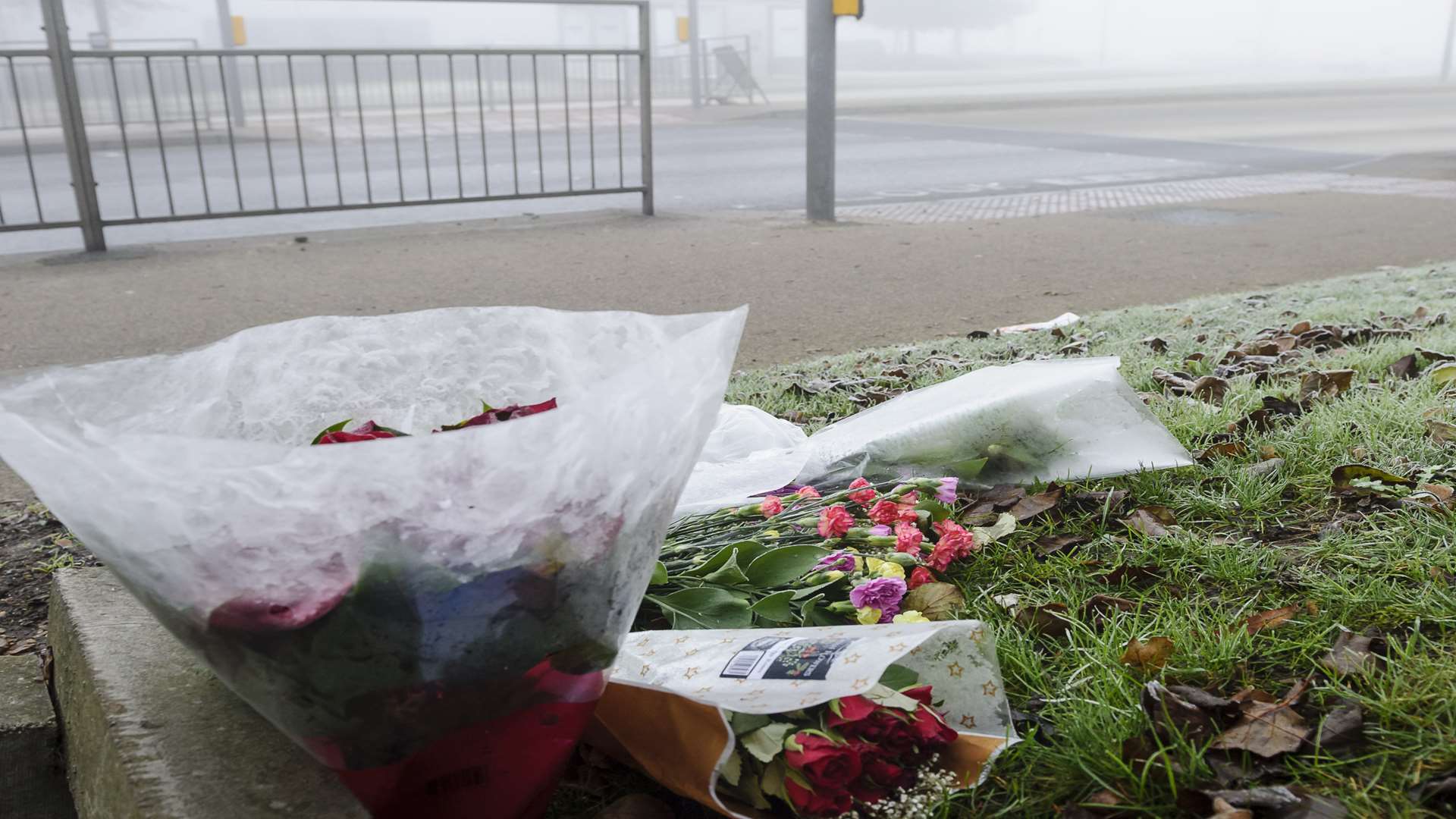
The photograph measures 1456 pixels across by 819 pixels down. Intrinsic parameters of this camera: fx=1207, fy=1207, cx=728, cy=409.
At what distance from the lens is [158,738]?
163 cm

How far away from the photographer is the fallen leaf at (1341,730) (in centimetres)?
154

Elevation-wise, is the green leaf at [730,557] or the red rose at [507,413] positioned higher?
the red rose at [507,413]

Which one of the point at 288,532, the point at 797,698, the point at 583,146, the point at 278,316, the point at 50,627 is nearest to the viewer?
the point at 288,532

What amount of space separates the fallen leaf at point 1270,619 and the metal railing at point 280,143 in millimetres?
6520

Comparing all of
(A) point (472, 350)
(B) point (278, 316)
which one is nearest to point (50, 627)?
(A) point (472, 350)

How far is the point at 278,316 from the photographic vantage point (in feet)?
18.3

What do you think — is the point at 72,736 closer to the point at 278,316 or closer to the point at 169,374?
the point at 169,374

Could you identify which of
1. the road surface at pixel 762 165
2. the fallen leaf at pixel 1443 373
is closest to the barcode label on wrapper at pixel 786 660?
the fallen leaf at pixel 1443 373

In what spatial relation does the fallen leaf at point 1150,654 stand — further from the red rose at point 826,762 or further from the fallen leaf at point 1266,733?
the red rose at point 826,762

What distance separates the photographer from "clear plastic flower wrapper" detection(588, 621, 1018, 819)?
4.95ft

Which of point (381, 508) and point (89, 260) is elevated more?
point (381, 508)

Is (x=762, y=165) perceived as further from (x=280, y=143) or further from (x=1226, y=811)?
(x=1226, y=811)

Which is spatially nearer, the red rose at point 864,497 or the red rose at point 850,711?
the red rose at point 850,711

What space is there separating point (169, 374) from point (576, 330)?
594 millimetres
